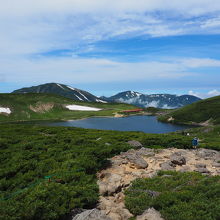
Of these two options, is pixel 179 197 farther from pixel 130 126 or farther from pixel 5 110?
pixel 5 110

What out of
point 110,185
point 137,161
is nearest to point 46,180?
point 110,185

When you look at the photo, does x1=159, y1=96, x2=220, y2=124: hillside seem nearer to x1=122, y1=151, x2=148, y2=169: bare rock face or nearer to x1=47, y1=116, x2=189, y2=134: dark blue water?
x1=47, y1=116, x2=189, y2=134: dark blue water

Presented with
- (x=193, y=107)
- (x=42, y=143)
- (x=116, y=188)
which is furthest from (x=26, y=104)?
(x=116, y=188)

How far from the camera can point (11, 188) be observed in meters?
12.5

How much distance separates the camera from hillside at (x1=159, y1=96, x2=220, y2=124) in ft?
468

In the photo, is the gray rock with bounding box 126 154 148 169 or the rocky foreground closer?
the rocky foreground

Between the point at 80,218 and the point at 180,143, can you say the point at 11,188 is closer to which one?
the point at 80,218

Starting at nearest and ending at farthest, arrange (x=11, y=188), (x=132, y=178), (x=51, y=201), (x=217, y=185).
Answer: (x=51, y=201) < (x=217, y=185) < (x=11, y=188) < (x=132, y=178)

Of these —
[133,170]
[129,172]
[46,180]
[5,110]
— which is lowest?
[133,170]

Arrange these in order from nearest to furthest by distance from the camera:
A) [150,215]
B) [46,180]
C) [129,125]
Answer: [150,215] → [46,180] → [129,125]

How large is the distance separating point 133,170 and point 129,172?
3.17ft

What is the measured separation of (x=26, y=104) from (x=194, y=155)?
18273 centimetres

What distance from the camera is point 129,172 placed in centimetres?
1622

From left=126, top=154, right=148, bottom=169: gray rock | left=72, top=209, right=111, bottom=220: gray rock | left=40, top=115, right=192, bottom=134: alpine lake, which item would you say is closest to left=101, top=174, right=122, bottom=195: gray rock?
left=72, top=209, right=111, bottom=220: gray rock
